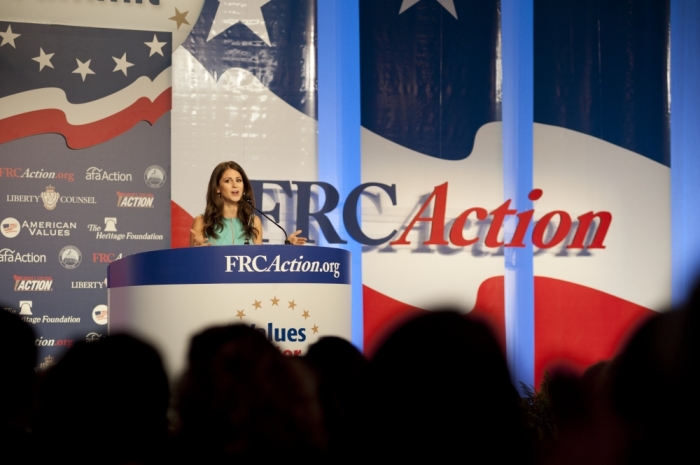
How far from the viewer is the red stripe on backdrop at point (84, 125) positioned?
5.76 m

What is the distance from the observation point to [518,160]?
6594 mm

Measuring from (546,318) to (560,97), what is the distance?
204 centimetres

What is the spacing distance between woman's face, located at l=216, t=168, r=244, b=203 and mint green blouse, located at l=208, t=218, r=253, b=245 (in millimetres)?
144

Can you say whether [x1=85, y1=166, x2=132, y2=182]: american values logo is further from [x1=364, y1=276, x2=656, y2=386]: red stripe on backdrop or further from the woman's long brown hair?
[x1=364, y1=276, x2=656, y2=386]: red stripe on backdrop

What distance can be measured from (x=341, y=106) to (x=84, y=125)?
6.97 ft

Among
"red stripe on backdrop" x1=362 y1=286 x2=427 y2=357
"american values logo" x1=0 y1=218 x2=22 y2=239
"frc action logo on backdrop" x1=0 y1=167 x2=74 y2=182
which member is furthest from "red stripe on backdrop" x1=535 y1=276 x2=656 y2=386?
"american values logo" x1=0 y1=218 x2=22 y2=239

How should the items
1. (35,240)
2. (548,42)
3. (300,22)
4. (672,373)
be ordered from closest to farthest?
(672,373) → (35,240) → (300,22) → (548,42)

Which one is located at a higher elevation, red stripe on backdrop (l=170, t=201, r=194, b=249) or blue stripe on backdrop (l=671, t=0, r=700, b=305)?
blue stripe on backdrop (l=671, t=0, r=700, b=305)

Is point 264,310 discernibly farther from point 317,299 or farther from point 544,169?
point 544,169

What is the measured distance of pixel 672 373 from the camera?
0.88 meters

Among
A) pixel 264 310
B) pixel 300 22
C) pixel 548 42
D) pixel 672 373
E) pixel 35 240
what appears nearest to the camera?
pixel 672 373

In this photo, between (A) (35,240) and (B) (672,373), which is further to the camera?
(A) (35,240)

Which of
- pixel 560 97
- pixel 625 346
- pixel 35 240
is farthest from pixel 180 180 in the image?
pixel 625 346

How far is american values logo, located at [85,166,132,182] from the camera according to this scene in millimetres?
5855
